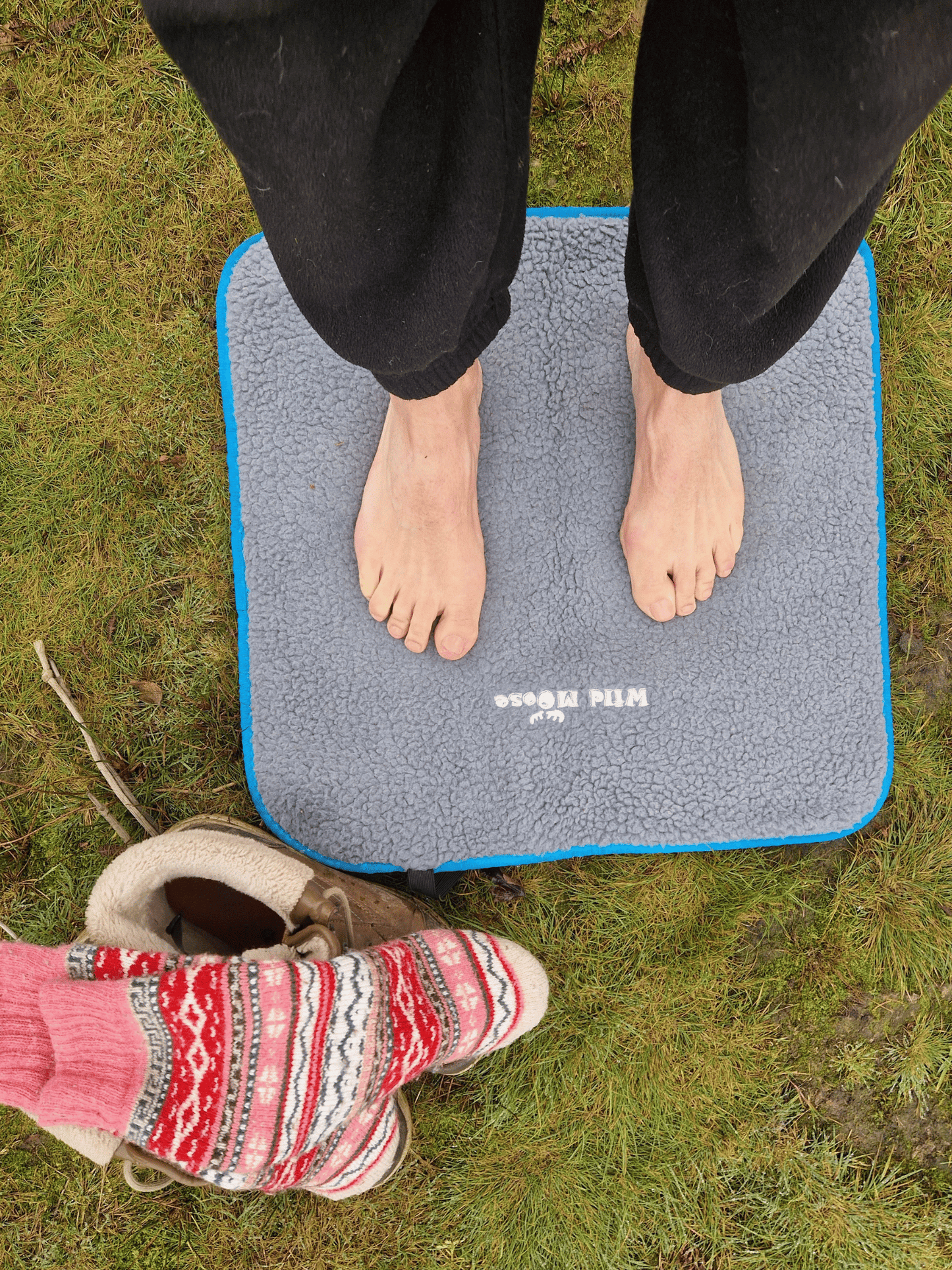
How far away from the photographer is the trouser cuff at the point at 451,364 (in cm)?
58

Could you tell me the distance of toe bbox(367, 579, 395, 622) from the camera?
0.96m

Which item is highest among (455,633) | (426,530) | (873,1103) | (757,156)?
(757,156)

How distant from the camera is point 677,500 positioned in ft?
2.99

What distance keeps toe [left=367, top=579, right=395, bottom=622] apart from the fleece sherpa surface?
15 mm

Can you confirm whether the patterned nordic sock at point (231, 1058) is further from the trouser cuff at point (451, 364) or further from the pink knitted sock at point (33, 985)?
the trouser cuff at point (451, 364)

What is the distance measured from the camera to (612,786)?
0.98 meters

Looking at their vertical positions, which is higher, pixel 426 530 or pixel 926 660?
pixel 426 530

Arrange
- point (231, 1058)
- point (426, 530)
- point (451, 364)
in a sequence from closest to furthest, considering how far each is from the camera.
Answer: point (451, 364) < point (231, 1058) < point (426, 530)

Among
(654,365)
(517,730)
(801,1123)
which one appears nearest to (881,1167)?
(801,1123)

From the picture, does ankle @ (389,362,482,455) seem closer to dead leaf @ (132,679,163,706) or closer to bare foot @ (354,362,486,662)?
bare foot @ (354,362,486,662)

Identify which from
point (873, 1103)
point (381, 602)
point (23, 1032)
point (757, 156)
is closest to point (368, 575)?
point (381, 602)

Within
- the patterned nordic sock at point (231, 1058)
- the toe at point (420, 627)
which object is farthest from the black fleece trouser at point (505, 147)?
the patterned nordic sock at point (231, 1058)

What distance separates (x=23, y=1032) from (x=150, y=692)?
1.24 ft

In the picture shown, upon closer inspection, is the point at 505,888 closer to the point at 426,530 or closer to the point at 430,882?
the point at 430,882
